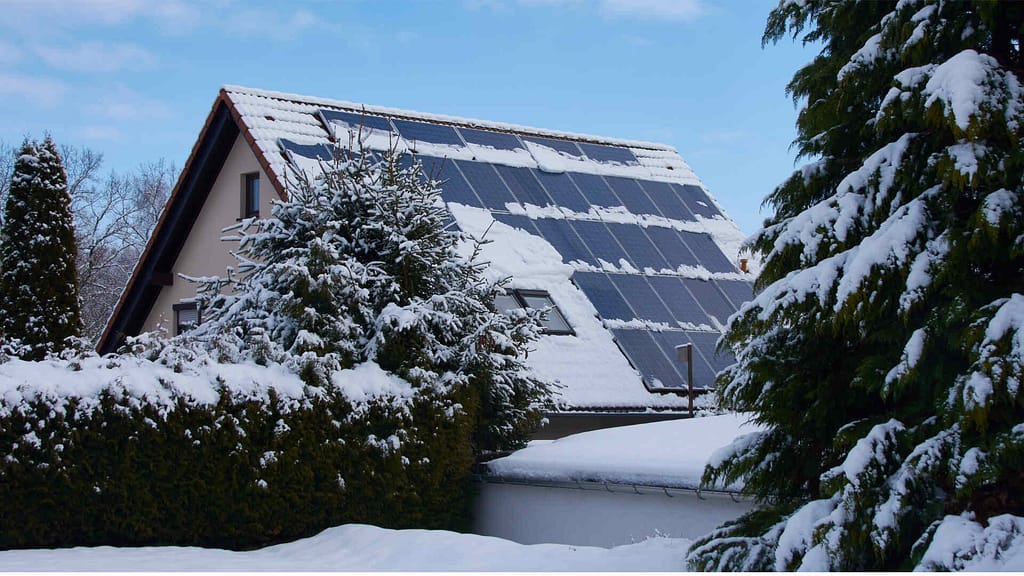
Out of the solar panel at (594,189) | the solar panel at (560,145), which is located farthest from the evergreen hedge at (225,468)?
the solar panel at (560,145)

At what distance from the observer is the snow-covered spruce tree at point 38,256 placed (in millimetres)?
18141

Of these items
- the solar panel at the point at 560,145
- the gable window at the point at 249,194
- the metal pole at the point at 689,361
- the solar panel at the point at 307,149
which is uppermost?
the solar panel at the point at 560,145

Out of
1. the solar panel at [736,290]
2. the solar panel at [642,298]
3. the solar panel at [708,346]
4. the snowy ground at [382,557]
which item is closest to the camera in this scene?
the snowy ground at [382,557]

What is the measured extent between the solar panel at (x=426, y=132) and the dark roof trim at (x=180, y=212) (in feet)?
10.3

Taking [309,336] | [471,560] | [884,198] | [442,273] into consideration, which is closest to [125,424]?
[309,336]

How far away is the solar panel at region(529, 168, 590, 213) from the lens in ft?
67.1

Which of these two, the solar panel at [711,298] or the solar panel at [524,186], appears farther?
the solar panel at [524,186]

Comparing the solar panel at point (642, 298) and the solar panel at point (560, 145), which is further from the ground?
the solar panel at point (560, 145)

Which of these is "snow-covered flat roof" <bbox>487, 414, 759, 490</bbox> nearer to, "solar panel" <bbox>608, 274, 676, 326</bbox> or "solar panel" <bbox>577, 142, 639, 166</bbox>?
"solar panel" <bbox>608, 274, 676, 326</bbox>

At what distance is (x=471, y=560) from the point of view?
930 centimetres

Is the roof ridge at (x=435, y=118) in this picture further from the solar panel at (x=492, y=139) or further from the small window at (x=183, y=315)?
the small window at (x=183, y=315)

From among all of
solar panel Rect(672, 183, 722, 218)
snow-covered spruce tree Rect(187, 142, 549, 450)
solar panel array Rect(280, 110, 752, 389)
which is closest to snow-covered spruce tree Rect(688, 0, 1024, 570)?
snow-covered spruce tree Rect(187, 142, 549, 450)

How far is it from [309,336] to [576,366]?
18.5 feet

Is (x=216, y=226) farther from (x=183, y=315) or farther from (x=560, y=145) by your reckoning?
(x=560, y=145)
